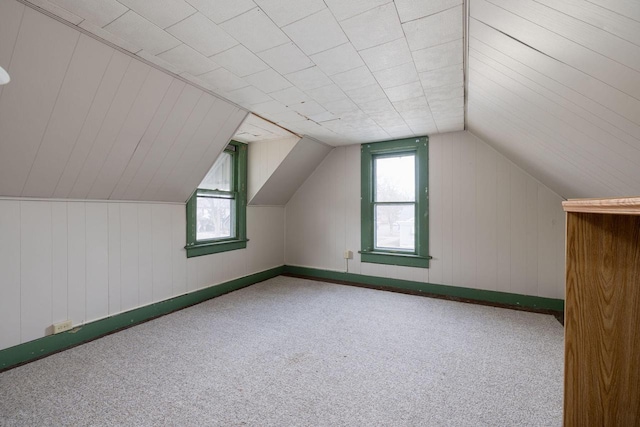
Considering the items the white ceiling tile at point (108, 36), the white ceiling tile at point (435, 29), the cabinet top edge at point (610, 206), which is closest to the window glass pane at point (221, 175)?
the white ceiling tile at point (108, 36)

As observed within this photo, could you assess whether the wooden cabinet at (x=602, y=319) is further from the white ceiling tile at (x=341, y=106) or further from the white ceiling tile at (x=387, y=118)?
the white ceiling tile at (x=387, y=118)

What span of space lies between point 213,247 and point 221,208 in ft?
1.92

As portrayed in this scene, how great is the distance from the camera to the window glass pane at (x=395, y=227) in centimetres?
414

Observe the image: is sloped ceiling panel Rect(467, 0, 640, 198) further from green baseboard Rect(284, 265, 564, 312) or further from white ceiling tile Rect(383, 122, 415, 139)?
green baseboard Rect(284, 265, 564, 312)

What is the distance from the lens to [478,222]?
3617 millimetres

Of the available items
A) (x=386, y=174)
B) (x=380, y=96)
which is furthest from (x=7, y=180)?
(x=386, y=174)

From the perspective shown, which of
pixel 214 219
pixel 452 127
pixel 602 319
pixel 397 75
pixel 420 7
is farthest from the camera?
pixel 214 219

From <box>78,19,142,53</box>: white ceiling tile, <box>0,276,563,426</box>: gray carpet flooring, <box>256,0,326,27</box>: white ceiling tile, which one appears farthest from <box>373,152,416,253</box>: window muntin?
<box>78,19,142,53</box>: white ceiling tile

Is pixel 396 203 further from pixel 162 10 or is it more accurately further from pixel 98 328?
pixel 98 328

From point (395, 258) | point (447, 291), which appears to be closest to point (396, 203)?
point (395, 258)

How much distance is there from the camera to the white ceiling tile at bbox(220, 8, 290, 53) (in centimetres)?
156

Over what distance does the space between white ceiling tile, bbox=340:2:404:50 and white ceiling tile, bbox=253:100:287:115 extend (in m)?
1.14

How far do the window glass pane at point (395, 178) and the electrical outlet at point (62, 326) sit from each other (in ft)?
12.0

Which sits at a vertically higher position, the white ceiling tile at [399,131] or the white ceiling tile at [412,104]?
the white ceiling tile at [412,104]
